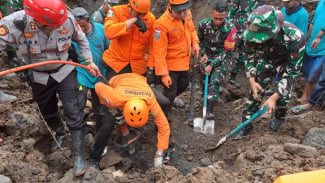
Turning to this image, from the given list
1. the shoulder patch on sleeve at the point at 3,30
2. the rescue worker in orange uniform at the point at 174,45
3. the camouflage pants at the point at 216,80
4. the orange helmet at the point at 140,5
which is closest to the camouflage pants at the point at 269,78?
the camouflage pants at the point at 216,80

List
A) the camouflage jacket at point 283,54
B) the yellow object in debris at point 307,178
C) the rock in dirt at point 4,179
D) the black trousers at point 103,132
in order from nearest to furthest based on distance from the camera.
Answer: the yellow object in debris at point 307,178 < the rock in dirt at point 4,179 < the camouflage jacket at point 283,54 < the black trousers at point 103,132

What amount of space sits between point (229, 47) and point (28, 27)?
299 cm

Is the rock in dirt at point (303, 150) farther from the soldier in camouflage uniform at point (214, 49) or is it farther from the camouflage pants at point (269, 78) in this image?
the soldier in camouflage uniform at point (214, 49)

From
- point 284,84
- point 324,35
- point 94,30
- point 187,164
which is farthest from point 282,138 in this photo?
point 94,30

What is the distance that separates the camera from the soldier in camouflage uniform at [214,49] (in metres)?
4.41

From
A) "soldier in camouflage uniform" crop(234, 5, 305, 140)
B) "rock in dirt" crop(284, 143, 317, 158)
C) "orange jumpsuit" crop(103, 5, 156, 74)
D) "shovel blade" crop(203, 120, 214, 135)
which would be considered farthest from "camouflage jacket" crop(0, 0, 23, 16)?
"rock in dirt" crop(284, 143, 317, 158)

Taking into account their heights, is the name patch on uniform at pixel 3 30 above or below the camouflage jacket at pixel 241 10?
above

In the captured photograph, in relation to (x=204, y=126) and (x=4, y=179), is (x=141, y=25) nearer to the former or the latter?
(x=204, y=126)

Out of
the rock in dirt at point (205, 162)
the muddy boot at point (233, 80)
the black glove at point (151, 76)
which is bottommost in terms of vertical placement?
the rock in dirt at point (205, 162)

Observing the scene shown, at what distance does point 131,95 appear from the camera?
118 inches

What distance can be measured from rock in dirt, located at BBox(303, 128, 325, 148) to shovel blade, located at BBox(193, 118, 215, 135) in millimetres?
1500

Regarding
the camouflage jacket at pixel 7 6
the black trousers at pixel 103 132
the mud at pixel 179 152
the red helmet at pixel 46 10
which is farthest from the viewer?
the camouflage jacket at pixel 7 6

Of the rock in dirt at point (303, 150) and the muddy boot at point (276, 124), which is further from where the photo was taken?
the muddy boot at point (276, 124)

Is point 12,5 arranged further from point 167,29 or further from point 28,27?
point 167,29
